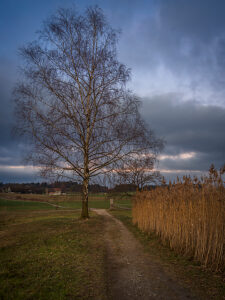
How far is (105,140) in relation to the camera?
39.2 ft

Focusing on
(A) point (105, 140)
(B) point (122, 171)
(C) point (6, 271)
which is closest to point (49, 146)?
(A) point (105, 140)

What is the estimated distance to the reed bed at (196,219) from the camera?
15.8 feet

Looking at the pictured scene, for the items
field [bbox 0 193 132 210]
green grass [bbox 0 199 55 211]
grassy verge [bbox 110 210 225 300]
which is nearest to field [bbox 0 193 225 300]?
grassy verge [bbox 110 210 225 300]

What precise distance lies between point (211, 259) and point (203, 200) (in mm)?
1354

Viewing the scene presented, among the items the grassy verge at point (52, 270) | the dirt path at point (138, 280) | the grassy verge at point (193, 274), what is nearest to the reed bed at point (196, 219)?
the grassy verge at point (193, 274)

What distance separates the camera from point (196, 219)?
18.3 feet

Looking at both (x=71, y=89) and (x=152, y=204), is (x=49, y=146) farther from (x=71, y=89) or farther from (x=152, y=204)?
(x=152, y=204)

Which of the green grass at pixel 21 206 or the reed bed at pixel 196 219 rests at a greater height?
the reed bed at pixel 196 219

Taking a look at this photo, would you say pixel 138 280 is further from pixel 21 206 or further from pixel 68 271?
pixel 21 206

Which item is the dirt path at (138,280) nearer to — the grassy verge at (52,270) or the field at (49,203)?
the grassy verge at (52,270)

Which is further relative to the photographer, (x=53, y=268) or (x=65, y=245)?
(x=65, y=245)

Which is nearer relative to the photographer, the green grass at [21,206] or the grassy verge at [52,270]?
the grassy verge at [52,270]

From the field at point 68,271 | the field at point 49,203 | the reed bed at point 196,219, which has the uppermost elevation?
the reed bed at point 196,219

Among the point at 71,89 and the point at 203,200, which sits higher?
the point at 71,89
